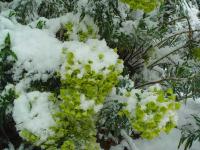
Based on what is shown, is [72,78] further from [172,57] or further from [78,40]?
[172,57]

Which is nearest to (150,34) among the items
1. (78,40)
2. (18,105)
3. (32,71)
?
(78,40)

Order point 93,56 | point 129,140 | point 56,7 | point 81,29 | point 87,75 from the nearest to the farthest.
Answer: point 87,75, point 93,56, point 81,29, point 129,140, point 56,7

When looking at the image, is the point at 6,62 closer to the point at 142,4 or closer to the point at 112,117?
the point at 112,117

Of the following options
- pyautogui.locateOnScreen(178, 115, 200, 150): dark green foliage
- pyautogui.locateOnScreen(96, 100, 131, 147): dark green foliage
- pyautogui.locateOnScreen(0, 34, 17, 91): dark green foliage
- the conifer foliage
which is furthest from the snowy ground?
pyautogui.locateOnScreen(0, 34, 17, 91): dark green foliage

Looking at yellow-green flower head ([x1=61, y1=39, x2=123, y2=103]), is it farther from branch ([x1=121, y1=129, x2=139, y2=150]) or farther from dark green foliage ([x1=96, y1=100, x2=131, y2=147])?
branch ([x1=121, y1=129, x2=139, y2=150])

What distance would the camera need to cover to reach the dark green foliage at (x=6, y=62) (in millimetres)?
1915

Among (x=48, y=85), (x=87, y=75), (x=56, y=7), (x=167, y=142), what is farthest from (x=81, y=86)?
(x=167, y=142)

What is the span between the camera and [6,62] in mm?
1972

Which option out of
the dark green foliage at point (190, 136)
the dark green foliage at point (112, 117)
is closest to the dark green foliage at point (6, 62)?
the dark green foliage at point (112, 117)

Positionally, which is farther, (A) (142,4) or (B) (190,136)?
(B) (190,136)

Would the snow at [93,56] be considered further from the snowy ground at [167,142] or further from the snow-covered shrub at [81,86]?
the snowy ground at [167,142]

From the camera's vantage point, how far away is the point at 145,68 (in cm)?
283

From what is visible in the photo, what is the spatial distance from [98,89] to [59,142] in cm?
35

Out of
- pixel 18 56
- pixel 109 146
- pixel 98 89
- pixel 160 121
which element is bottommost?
pixel 109 146
